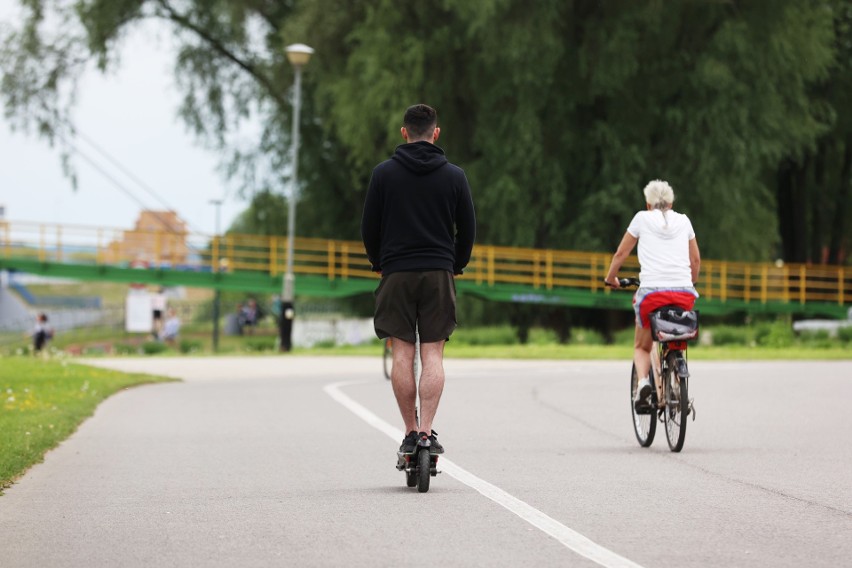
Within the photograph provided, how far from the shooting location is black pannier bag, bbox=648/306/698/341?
36.5 feet

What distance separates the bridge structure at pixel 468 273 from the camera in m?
41.2

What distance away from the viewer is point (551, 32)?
36469 millimetres

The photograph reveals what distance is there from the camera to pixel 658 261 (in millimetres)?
11414

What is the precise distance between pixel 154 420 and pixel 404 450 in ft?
20.0

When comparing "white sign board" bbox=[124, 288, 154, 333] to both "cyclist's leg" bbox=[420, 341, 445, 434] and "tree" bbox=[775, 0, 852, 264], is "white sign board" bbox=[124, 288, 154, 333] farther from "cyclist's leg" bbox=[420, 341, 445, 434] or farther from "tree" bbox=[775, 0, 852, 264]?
"cyclist's leg" bbox=[420, 341, 445, 434]

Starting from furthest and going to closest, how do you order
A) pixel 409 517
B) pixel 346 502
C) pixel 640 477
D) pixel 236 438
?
pixel 236 438
pixel 640 477
pixel 346 502
pixel 409 517

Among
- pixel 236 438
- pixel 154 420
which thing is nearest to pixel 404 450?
pixel 236 438

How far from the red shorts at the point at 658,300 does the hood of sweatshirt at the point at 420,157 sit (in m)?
2.92

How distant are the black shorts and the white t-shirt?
9.33 feet

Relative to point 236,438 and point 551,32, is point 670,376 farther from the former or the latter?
point 551,32

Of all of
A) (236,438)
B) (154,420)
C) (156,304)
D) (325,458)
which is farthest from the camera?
(156,304)

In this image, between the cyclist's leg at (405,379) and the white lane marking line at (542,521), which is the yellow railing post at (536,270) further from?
the cyclist's leg at (405,379)

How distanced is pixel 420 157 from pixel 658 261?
3047 millimetres

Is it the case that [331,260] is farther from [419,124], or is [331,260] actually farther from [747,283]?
[419,124]
